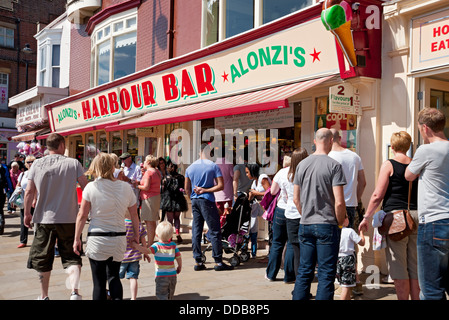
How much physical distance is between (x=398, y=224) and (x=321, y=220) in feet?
2.66

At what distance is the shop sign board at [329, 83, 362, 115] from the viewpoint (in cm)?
659

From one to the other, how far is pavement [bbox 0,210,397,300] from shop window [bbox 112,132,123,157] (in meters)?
7.90

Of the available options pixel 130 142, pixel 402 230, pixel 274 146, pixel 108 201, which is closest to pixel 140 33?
pixel 130 142

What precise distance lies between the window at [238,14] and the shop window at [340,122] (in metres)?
2.05

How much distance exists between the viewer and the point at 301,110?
8578 mm

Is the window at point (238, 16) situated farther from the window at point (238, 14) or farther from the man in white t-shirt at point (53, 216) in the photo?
the man in white t-shirt at point (53, 216)

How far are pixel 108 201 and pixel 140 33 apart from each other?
408 inches

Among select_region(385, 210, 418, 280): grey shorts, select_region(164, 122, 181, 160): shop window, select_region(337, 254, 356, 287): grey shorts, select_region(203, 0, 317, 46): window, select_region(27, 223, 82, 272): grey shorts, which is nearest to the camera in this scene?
select_region(385, 210, 418, 280): grey shorts

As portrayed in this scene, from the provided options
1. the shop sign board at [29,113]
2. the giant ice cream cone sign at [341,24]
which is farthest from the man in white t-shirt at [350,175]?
the shop sign board at [29,113]

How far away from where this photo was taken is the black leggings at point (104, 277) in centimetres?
432

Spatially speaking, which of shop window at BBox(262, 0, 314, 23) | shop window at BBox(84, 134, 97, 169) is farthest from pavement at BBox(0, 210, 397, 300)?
shop window at BBox(84, 134, 97, 169)

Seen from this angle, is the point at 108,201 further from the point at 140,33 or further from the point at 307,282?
the point at 140,33

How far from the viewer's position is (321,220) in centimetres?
429

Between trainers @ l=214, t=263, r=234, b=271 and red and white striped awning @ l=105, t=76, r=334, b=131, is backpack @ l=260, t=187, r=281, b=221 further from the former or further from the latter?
red and white striped awning @ l=105, t=76, r=334, b=131
